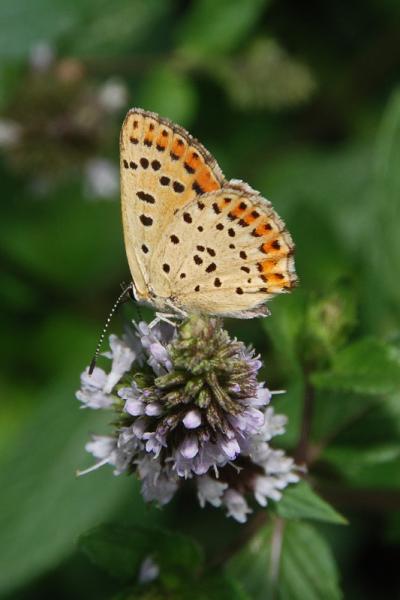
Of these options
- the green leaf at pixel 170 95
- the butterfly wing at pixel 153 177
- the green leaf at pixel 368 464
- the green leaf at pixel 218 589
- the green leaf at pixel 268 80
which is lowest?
the green leaf at pixel 218 589

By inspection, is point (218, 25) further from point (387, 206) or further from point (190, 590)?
point (190, 590)

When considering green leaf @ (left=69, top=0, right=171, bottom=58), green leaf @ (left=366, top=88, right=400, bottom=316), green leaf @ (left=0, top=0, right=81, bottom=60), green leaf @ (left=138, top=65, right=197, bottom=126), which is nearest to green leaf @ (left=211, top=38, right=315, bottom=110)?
green leaf @ (left=138, top=65, right=197, bottom=126)

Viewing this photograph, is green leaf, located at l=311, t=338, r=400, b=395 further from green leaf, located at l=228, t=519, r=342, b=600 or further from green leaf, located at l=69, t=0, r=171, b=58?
green leaf, located at l=69, t=0, r=171, b=58

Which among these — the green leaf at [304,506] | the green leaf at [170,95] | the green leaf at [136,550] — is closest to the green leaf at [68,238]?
the green leaf at [170,95]

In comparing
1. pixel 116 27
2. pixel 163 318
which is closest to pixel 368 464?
pixel 163 318

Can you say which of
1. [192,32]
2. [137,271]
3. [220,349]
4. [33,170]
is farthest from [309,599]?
[192,32]

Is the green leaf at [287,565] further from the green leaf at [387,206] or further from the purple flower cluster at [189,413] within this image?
the green leaf at [387,206]
